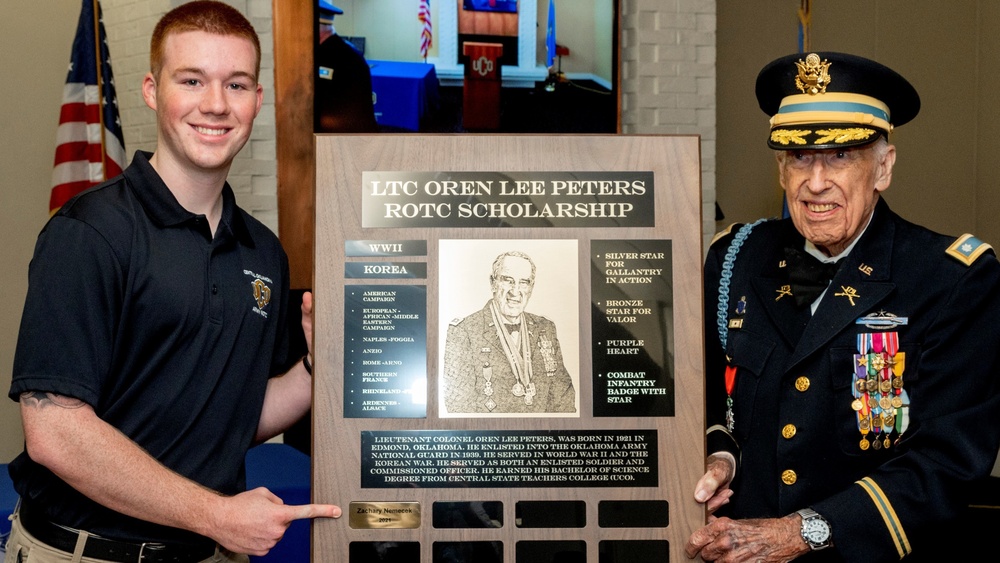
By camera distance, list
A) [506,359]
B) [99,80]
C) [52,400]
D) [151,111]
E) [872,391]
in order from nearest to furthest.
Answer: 1. [52,400]
2. [506,359]
3. [872,391]
4. [99,80]
5. [151,111]

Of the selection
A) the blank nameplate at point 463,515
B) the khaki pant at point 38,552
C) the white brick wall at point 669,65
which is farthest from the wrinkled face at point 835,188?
the white brick wall at point 669,65

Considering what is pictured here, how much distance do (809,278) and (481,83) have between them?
3230 millimetres

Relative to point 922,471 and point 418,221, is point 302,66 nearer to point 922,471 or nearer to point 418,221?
point 418,221

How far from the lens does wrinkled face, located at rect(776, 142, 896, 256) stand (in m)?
1.80

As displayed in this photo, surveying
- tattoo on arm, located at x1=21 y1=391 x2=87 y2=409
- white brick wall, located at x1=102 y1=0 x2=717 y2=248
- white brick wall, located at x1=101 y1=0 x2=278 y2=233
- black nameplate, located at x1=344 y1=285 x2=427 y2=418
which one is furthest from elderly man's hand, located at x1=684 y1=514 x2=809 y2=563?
white brick wall, located at x1=102 y1=0 x2=717 y2=248

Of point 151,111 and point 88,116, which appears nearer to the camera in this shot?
point 88,116

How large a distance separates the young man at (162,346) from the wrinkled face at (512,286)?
0.46 metres

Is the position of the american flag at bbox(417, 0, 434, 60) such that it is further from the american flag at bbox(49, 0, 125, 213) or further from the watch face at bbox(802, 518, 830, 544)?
the watch face at bbox(802, 518, 830, 544)

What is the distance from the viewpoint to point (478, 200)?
5.46 feet

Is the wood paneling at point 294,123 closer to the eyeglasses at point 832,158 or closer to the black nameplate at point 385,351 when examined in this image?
the black nameplate at point 385,351

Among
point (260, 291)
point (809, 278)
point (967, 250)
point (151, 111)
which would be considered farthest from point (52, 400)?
point (151, 111)

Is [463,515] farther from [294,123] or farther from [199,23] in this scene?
[294,123]

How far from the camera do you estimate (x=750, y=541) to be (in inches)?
64.9

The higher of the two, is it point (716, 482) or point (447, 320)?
point (447, 320)
